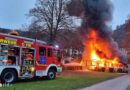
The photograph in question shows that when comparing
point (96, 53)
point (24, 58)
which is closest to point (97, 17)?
point (96, 53)

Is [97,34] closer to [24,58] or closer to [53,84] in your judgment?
[24,58]

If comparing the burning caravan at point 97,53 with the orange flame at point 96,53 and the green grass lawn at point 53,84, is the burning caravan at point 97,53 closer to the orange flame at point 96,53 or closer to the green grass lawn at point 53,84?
the orange flame at point 96,53

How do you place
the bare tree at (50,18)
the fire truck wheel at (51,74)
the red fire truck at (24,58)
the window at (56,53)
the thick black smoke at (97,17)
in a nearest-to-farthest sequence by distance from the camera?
1. the red fire truck at (24,58)
2. the fire truck wheel at (51,74)
3. the window at (56,53)
4. the bare tree at (50,18)
5. the thick black smoke at (97,17)

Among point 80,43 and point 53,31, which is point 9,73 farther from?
point 80,43

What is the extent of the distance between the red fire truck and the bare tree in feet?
55.9

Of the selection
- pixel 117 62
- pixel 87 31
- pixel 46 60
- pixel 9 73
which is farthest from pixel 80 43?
pixel 9 73

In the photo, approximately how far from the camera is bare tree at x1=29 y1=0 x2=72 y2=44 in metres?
42.6

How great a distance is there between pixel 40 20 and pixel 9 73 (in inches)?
879

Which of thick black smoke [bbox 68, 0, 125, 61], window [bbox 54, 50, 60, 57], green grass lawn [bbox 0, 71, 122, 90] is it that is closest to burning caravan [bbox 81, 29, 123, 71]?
thick black smoke [bbox 68, 0, 125, 61]

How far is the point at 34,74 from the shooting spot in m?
23.5

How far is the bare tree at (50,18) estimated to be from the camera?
4259cm

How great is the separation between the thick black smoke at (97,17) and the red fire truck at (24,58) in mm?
23951

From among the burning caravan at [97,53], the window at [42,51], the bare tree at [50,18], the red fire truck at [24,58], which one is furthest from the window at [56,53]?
the burning caravan at [97,53]

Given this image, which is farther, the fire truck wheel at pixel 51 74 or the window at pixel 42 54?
the fire truck wheel at pixel 51 74
